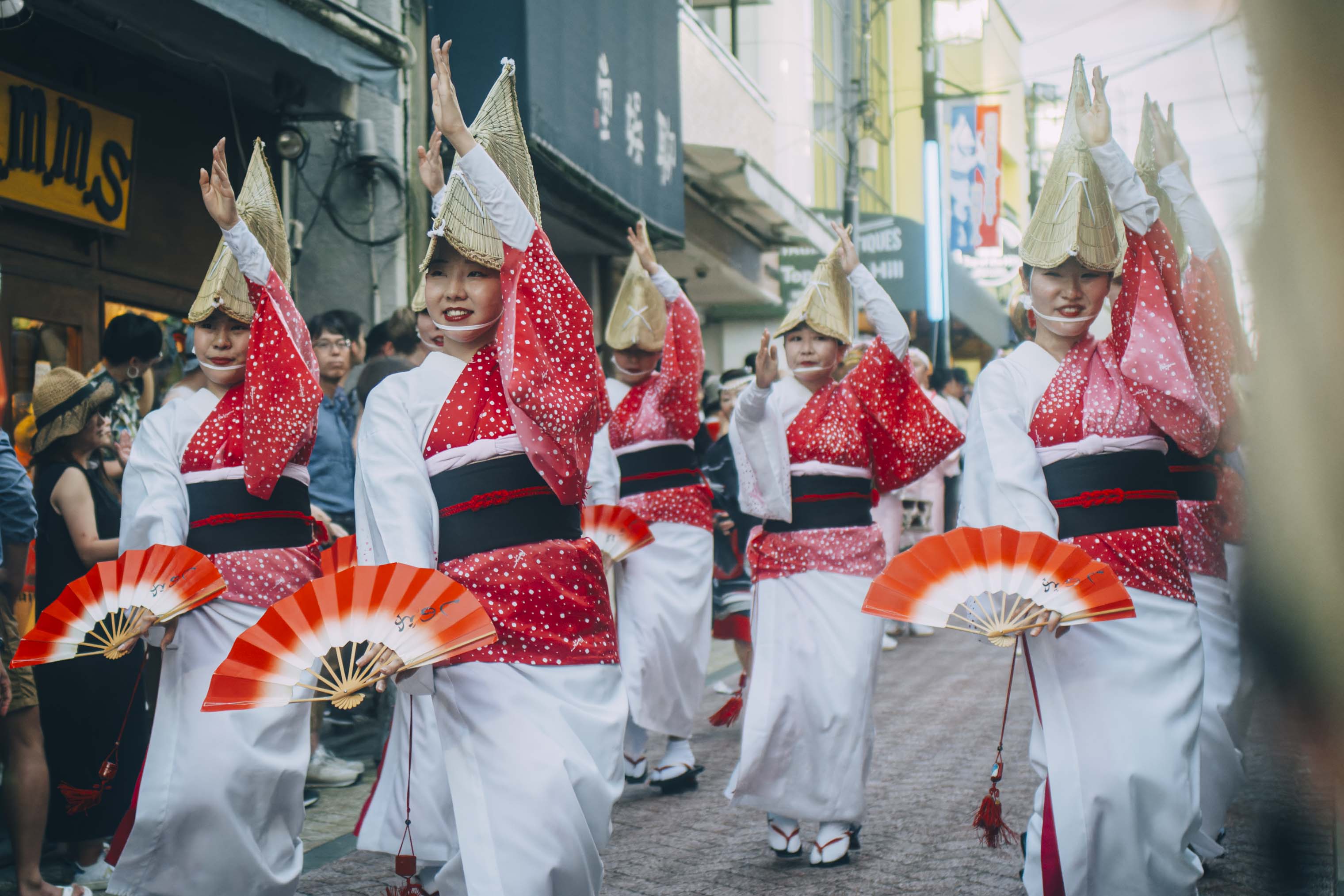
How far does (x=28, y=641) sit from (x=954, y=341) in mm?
25731

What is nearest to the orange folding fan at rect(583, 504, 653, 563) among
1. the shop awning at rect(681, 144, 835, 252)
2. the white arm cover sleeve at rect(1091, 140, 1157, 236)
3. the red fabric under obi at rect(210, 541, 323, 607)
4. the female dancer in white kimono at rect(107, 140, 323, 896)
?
the female dancer in white kimono at rect(107, 140, 323, 896)

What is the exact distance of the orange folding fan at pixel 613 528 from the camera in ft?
18.4

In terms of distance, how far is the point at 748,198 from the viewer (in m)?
13.8

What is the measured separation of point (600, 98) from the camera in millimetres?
9883

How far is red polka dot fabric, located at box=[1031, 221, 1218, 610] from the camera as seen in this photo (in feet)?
11.4

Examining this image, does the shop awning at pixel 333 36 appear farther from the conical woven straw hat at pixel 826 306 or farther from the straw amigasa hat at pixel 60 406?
the conical woven straw hat at pixel 826 306

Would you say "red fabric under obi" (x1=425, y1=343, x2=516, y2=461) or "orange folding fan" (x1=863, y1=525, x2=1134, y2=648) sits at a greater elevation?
"red fabric under obi" (x1=425, y1=343, x2=516, y2=461)

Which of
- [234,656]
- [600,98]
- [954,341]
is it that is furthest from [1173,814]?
[954,341]

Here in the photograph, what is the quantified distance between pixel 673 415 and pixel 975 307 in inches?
642

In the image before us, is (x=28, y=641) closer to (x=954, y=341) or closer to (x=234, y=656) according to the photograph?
(x=234, y=656)

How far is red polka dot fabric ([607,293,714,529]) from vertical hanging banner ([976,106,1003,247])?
49.1ft

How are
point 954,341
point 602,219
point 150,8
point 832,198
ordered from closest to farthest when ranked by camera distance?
point 150,8 < point 602,219 < point 832,198 < point 954,341

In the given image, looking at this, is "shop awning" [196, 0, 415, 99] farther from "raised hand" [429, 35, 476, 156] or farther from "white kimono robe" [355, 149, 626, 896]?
"white kimono robe" [355, 149, 626, 896]

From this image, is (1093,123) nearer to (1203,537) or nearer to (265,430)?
(1203,537)
